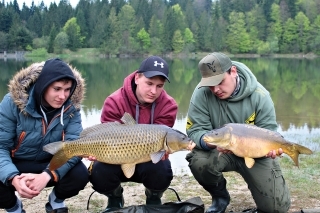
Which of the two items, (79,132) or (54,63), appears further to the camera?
(79,132)

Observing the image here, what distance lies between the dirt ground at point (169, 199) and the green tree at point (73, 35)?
5154 cm

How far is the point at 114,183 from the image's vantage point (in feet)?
10.4

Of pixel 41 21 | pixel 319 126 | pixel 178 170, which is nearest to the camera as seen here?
pixel 178 170

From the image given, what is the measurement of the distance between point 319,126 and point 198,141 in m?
7.29

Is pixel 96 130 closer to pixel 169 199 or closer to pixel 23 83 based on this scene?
pixel 23 83

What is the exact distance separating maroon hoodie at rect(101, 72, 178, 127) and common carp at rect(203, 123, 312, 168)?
485 mm

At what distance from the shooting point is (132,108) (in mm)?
3246

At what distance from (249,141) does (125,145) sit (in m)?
0.83

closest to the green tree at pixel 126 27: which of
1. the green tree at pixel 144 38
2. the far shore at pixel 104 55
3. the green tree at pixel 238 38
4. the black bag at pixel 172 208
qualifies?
the far shore at pixel 104 55

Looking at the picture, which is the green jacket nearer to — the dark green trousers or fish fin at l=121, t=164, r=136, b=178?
the dark green trousers

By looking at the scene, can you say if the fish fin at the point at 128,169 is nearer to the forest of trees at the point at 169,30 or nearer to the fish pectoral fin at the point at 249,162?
the fish pectoral fin at the point at 249,162

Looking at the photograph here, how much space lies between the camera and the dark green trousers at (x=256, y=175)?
3055 mm

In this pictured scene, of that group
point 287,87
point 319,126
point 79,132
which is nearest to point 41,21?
point 287,87

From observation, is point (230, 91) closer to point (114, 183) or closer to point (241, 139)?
point (241, 139)
